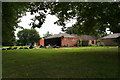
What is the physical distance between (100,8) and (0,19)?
12.7 metres

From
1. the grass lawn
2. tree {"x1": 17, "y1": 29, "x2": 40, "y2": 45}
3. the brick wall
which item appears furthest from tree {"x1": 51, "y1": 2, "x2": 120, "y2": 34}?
tree {"x1": 17, "y1": 29, "x2": 40, "y2": 45}

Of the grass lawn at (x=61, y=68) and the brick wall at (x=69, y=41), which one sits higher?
the brick wall at (x=69, y=41)

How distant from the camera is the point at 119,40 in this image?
22953 mm

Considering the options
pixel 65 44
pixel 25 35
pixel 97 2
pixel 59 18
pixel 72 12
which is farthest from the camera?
pixel 25 35

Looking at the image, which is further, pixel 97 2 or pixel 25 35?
pixel 25 35

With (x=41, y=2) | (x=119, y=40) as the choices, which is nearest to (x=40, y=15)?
(x=41, y=2)

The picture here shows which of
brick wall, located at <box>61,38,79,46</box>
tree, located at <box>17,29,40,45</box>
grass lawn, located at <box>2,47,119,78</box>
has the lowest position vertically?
grass lawn, located at <box>2,47,119,78</box>

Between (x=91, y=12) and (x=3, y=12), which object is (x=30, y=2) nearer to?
(x=3, y=12)

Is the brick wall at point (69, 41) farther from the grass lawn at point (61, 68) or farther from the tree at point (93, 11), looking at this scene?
the grass lawn at point (61, 68)

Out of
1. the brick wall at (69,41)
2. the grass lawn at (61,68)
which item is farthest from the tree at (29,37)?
the grass lawn at (61,68)

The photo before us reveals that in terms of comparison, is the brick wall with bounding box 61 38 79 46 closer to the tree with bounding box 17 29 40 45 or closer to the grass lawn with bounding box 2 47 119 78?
the tree with bounding box 17 29 40 45

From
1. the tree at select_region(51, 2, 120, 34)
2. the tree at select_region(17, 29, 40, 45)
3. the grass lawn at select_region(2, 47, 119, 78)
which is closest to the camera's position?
the grass lawn at select_region(2, 47, 119, 78)

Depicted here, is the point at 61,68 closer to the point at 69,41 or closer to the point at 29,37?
the point at 69,41

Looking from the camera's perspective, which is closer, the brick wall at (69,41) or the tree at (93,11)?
the tree at (93,11)
